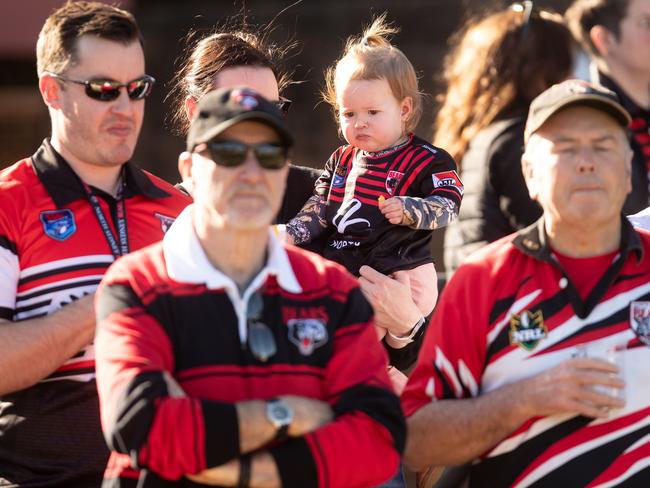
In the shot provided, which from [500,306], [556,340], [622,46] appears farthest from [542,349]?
[622,46]

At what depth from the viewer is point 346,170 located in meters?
4.62

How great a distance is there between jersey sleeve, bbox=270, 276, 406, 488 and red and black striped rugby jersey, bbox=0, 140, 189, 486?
102 cm

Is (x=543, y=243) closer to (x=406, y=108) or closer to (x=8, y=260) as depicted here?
(x=406, y=108)

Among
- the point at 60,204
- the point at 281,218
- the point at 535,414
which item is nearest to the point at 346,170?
the point at 281,218

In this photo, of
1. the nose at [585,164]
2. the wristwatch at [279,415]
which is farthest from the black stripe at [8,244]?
the nose at [585,164]

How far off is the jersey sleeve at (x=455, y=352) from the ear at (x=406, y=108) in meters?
1.17

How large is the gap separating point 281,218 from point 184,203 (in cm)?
49

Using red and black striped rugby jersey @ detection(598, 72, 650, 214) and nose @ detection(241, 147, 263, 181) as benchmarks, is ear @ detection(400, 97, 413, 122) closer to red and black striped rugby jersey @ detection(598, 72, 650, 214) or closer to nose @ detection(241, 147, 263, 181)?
red and black striped rugby jersey @ detection(598, 72, 650, 214)

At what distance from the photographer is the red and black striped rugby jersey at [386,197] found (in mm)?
4406

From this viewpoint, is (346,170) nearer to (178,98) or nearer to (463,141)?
(178,98)

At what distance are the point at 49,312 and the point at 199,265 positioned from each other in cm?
89

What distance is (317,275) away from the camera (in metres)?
3.38

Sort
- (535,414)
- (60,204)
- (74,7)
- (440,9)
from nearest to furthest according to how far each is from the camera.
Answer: (535,414), (60,204), (74,7), (440,9)

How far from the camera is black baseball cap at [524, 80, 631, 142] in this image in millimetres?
3590
